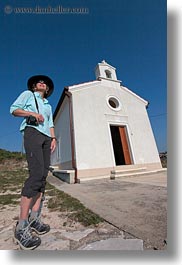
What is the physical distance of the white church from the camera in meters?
5.04

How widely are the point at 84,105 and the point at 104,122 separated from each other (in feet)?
2.48

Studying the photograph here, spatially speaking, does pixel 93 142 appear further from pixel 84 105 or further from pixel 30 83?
pixel 30 83

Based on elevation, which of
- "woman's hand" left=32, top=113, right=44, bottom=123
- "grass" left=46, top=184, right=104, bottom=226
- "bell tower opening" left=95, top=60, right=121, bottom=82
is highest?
"bell tower opening" left=95, top=60, right=121, bottom=82

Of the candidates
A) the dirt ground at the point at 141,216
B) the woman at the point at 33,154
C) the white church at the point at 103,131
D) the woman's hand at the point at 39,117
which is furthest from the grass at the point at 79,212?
the white church at the point at 103,131

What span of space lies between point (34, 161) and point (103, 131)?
167 inches

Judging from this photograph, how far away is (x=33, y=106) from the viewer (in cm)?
148

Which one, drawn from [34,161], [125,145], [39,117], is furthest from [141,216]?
[125,145]

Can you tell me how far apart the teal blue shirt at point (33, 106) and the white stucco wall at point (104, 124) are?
340 centimetres

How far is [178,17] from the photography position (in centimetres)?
179

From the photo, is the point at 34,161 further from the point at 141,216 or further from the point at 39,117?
the point at 141,216

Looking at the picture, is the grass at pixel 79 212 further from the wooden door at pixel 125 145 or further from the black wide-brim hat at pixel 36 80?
the wooden door at pixel 125 145

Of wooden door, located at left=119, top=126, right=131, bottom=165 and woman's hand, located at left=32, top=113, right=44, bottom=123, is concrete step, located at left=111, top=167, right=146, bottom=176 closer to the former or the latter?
wooden door, located at left=119, top=126, right=131, bottom=165

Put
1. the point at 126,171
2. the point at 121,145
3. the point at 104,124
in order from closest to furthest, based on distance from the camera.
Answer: the point at 126,171 → the point at 104,124 → the point at 121,145

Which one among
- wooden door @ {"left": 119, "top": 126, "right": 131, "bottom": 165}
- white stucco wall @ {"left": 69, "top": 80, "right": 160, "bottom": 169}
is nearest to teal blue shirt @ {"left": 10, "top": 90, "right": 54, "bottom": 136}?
white stucco wall @ {"left": 69, "top": 80, "right": 160, "bottom": 169}
